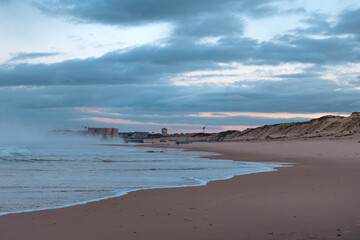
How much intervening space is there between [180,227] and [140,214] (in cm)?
176

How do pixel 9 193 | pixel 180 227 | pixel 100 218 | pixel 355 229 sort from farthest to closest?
pixel 9 193 → pixel 100 218 → pixel 180 227 → pixel 355 229

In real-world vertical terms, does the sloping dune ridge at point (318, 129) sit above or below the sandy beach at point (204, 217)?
above

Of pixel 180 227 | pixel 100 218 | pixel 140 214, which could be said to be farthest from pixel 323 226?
pixel 100 218

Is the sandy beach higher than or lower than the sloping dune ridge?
lower

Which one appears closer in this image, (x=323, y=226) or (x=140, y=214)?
(x=323, y=226)

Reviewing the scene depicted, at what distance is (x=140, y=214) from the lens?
32.3 feet

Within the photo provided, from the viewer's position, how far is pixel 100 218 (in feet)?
30.8

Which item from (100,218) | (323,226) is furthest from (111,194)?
(323,226)

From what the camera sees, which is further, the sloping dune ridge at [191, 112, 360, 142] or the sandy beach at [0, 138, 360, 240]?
the sloping dune ridge at [191, 112, 360, 142]

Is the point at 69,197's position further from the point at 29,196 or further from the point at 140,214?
the point at 140,214

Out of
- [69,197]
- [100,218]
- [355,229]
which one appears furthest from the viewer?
[69,197]

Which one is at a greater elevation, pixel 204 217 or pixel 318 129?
pixel 318 129

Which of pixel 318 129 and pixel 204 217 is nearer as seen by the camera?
pixel 204 217

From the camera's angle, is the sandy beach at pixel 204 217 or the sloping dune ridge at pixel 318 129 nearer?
the sandy beach at pixel 204 217
